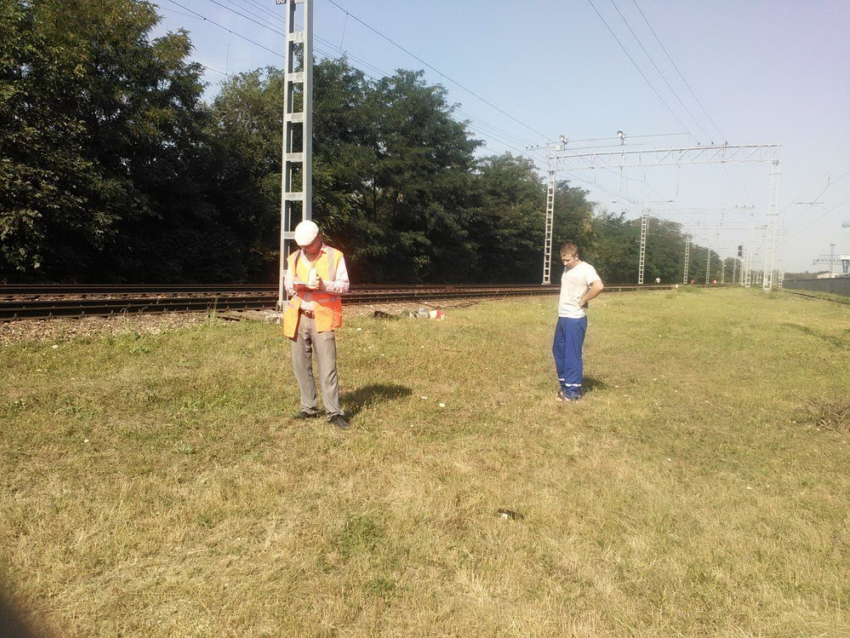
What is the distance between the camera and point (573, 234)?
5706cm

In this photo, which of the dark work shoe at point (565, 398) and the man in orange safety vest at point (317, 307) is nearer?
the man in orange safety vest at point (317, 307)

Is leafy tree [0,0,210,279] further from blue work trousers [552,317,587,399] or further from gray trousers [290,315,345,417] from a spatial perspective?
blue work trousers [552,317,587,399]

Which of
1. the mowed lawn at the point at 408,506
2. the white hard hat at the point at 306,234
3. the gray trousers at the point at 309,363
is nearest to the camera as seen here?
the mowed lawn at the point at 408,506

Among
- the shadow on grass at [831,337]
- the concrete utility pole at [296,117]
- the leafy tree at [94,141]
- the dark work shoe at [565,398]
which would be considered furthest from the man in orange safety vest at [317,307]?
the leafy tree at [94,141]

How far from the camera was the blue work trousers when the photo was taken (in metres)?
6.72

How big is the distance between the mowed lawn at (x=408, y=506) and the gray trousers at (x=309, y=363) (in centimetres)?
22

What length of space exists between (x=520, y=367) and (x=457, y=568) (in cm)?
601

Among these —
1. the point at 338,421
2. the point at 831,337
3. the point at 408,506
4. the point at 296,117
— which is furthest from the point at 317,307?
the point at 831,337

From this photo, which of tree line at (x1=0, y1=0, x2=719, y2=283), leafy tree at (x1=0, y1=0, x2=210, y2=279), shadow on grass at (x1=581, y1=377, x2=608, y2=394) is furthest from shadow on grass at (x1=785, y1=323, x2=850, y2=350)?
leafy tree at (x1=0, y1=0, x2=210, y2=279)

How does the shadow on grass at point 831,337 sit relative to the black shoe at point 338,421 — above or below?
below

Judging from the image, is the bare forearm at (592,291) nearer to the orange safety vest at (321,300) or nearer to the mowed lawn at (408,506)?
the mowed lawn at (408,506)

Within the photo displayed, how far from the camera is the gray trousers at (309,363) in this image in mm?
5258

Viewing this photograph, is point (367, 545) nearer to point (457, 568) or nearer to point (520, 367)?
point (457, 568)

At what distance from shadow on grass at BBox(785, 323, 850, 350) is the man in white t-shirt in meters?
9.52
